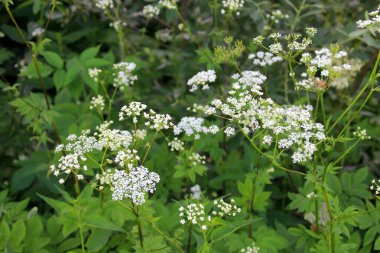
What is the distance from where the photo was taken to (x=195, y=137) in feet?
9.58

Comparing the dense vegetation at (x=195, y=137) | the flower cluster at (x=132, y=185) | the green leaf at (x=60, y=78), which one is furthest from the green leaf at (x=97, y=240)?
the green leaf at (x=60, y=78)

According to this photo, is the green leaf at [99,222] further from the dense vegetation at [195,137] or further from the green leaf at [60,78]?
the green leaf at [60,78]

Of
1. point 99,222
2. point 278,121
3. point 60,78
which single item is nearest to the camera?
point 278,121

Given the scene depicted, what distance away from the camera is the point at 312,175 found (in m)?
2.60

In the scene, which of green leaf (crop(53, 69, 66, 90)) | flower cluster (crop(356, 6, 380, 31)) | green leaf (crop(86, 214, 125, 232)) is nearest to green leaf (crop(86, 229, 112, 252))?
green leaf (crop(86, 214, 125, 232))

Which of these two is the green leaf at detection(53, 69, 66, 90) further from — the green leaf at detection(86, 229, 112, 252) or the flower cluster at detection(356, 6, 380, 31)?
the flower cluster at detection(356, 6, 380, 31)

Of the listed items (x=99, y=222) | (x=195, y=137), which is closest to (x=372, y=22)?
(x=195, y=137)

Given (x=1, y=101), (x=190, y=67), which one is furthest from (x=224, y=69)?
(x=1, y=101)

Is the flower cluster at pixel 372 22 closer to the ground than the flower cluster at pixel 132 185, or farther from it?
farther from it

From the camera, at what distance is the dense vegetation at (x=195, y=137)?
8.45 feet

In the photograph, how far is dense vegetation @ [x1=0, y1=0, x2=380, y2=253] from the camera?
8.45ft

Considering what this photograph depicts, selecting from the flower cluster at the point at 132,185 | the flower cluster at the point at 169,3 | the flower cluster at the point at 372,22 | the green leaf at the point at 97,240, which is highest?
the flower cluster at the point at 372,22

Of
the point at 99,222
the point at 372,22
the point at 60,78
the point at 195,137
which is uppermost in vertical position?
the point at 372,22

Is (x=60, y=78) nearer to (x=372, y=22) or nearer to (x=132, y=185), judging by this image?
(x=132, y=185)
